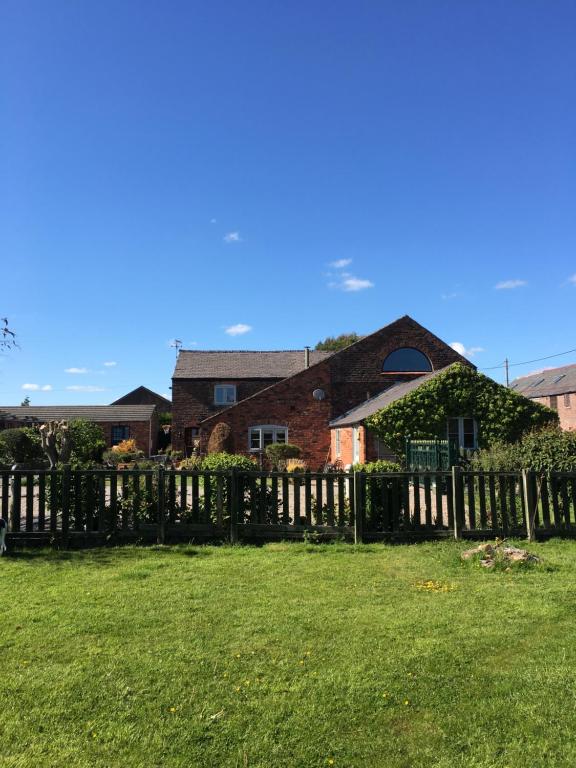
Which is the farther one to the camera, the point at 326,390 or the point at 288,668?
the point at 326,390

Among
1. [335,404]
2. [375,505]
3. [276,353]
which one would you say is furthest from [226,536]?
[276,353]

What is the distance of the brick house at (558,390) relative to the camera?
5016 centimetres

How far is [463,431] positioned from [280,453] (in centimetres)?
926

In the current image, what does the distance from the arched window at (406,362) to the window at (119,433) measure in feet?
70.6

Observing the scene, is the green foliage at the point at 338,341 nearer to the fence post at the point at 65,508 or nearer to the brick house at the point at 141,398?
the brick house at the point at 141,398

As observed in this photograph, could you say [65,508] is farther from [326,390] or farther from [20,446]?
[326,390]

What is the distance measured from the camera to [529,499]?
30.1ft

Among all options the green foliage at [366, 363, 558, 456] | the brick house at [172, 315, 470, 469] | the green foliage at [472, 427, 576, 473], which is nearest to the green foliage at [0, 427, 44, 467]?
the brick house at [172, 315, 470, 469]

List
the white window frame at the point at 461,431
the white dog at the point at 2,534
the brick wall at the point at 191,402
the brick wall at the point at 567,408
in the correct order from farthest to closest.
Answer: the brick wall at the point at 567,408 < the brick wall at the point at 191,402 < the white window frame at the point at 461,431 < the white dog at the point at 2,534

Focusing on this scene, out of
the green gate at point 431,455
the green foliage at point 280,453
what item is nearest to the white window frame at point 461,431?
the green gate at point 431,455

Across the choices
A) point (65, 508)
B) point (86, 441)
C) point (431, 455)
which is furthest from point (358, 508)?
point (86, 441)

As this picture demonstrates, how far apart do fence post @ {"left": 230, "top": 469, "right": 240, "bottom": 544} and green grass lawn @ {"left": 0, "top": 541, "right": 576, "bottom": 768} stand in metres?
1.72

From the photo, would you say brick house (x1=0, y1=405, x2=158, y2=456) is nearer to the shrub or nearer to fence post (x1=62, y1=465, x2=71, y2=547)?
the shrub

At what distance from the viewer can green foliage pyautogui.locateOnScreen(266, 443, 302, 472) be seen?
26500 millimetres
